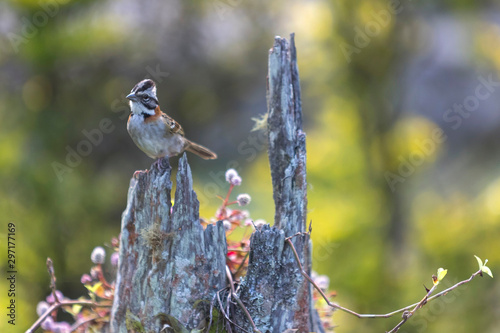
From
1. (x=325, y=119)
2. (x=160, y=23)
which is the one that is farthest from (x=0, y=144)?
(x=325, y=119)

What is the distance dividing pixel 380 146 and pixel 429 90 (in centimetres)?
577

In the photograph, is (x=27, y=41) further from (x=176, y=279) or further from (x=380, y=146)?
(x=176, y=279)

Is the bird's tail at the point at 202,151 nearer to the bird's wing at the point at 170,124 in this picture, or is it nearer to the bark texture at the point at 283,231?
the bird's wing at the point at 170,124

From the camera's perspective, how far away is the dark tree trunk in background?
1.76 metres

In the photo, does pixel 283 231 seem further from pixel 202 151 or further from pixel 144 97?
pixel 202 151

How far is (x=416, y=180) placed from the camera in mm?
4508

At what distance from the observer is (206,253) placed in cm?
182

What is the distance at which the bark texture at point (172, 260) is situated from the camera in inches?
70.3

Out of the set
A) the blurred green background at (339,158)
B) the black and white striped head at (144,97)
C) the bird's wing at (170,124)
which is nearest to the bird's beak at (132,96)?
the black and white striped head at (144,97)

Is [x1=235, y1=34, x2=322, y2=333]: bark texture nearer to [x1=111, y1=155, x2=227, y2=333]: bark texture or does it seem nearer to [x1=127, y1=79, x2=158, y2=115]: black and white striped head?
[x1=111, y1=155, x2=227, y2=333]: bark texture

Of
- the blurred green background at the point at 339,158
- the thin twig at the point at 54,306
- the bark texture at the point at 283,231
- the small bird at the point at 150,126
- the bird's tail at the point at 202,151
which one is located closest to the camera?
the bark texture at the point at 283,231

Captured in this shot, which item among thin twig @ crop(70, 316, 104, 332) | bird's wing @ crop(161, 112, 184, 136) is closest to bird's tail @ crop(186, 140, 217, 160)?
bird's wing @ crop(161, 112, 184, 136)

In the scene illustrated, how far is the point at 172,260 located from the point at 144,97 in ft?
2.45

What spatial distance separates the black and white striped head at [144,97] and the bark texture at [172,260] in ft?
1.48
